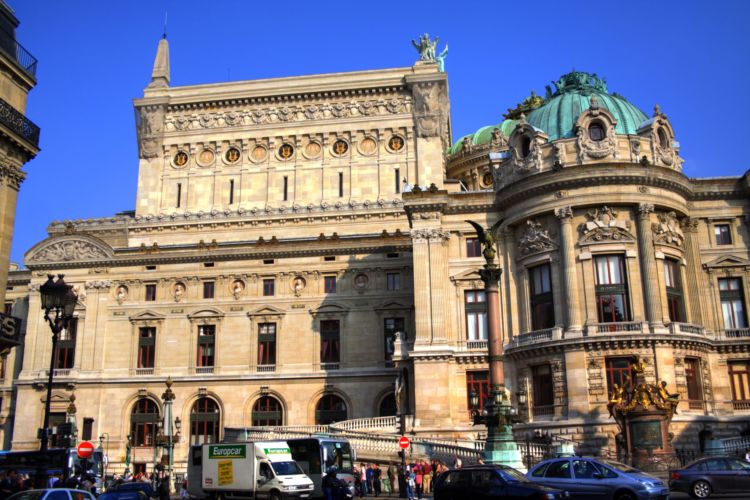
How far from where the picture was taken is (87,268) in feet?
192

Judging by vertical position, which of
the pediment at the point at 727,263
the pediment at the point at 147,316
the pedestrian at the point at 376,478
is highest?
the pediment at the point at 727,263

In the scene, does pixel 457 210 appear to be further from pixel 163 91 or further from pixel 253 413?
pixel 163 91

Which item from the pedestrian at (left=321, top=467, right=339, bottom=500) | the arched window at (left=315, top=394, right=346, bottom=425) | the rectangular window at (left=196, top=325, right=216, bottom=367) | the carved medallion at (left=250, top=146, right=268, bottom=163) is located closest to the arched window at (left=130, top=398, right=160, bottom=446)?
the rectangular window at (left=196, top=325, right=216, bottom=367)

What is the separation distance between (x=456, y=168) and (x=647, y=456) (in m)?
40.8

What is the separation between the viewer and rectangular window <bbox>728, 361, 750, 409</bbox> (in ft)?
150

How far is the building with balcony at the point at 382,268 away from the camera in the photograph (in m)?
44.4

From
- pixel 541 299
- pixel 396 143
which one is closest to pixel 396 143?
pixel 396 143

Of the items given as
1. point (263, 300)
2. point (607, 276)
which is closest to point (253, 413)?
point (263, 300)

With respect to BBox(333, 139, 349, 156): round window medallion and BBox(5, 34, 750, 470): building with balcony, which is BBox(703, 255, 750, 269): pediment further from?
BBox(333, 139, 349, 156): round window medallion

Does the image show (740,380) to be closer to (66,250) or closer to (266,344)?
(266,344)

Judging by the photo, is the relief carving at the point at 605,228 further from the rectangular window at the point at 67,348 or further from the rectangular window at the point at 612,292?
the rectangular window at the point at 67,348

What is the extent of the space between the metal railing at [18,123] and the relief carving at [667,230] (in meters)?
32.4

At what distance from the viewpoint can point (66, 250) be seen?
5866 centimetres

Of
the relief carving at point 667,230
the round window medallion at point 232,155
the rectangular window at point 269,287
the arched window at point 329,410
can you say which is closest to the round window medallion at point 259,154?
the round window medallion at point 232,155
